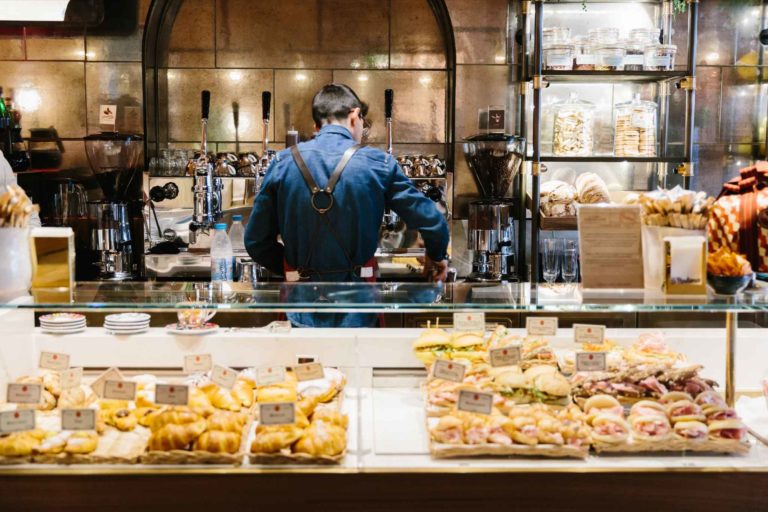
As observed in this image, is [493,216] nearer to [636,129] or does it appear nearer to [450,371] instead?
[636,129]

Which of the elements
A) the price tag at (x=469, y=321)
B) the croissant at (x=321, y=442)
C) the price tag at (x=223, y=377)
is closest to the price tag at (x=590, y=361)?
the price tag at (x=469, y=321)

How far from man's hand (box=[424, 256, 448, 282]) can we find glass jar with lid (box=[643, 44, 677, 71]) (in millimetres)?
2086

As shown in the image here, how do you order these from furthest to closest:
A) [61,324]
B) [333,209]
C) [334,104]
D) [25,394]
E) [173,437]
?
[334,104] < [333,209] < [61,324] < [25,394] < [173,437]

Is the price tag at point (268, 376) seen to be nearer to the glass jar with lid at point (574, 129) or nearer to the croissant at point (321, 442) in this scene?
the croissant at point (321, 442)

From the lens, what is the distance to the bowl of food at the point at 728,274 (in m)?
2.18

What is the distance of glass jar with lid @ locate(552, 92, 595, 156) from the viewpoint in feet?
16.0

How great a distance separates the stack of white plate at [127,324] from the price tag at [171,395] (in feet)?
2.57

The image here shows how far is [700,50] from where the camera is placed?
17.5ft

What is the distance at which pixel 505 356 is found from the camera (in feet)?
7.32

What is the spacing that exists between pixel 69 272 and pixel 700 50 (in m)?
4.45

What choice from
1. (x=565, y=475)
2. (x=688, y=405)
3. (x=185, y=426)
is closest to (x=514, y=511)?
(x=565, y=475)

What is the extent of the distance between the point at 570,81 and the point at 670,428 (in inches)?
131

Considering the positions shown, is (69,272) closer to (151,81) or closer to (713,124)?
(151,81)

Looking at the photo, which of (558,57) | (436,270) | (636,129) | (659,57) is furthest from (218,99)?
(659,57)
